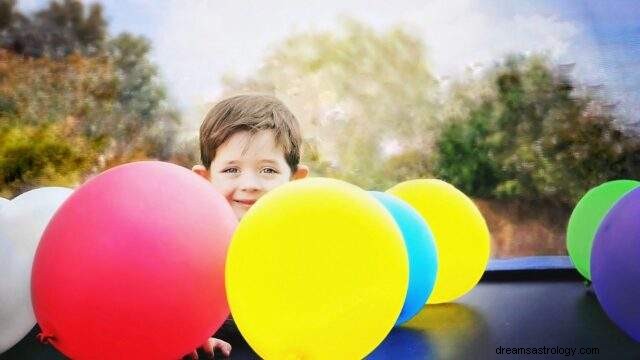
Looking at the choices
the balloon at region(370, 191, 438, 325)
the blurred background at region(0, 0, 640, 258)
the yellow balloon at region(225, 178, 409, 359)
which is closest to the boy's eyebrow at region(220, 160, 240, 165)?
the balloon at region(370, 191, 438, 325)

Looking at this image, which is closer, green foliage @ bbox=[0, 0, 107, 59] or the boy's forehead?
the boy's forehead

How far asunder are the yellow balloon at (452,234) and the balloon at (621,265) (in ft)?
2.52

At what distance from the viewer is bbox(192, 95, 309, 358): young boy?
2629mm

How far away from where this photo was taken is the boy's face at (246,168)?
2.62 m

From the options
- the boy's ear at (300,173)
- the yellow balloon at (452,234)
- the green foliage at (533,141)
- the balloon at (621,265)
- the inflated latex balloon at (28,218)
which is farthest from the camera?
the green foliage at (533,141)

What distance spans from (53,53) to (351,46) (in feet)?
7.47

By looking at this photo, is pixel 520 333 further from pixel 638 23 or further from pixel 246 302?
pixel 638 23

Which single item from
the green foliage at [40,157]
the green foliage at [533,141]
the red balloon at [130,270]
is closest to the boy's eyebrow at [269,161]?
the red balloon at [130,270]

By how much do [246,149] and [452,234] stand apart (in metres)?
1.00

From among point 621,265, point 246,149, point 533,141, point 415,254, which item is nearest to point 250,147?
point 246,149

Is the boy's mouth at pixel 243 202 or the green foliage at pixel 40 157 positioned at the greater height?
the green foliage at pixel 40 157

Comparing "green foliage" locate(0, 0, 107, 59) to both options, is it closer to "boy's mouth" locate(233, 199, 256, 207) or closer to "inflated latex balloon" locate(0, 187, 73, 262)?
"inflated latex balloon" locate(0, 187, 73, 262)

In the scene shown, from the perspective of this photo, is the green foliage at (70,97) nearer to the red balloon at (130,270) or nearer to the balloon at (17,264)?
the balloon at (17,264)

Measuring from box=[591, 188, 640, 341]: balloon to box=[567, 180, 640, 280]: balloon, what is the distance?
1023mm
